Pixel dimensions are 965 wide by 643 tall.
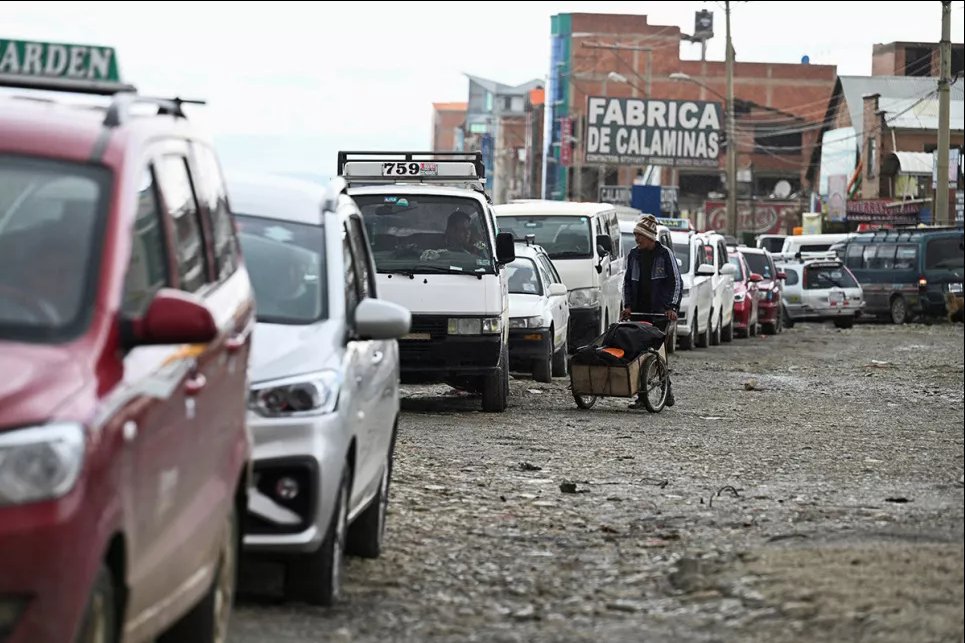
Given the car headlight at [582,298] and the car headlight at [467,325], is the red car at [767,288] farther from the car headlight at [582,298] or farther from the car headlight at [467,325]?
the car headlight at [467,325]

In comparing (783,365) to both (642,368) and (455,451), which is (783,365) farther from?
(455,451)

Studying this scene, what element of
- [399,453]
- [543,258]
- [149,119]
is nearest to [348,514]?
[149,119]

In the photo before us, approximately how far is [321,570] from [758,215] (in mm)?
90061

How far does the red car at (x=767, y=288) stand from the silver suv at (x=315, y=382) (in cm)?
3162

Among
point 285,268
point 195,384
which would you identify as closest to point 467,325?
point 285,268

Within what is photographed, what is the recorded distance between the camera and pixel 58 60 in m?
7.16

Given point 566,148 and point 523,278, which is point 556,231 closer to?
point 523,278

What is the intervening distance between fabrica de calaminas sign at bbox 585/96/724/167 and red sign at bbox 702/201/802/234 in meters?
2.43

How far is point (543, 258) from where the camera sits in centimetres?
2458

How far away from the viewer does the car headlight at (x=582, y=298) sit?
87.7 feet

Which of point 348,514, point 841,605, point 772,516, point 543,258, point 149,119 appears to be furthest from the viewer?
point 543,258

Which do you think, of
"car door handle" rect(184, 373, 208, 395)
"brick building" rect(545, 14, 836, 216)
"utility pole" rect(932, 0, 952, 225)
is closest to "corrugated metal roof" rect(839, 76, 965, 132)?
"brick building" rect(545, 14, 836, 216)

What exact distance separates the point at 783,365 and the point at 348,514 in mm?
20915

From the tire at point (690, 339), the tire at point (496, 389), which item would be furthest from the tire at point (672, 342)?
the tire at point (496, 389)
